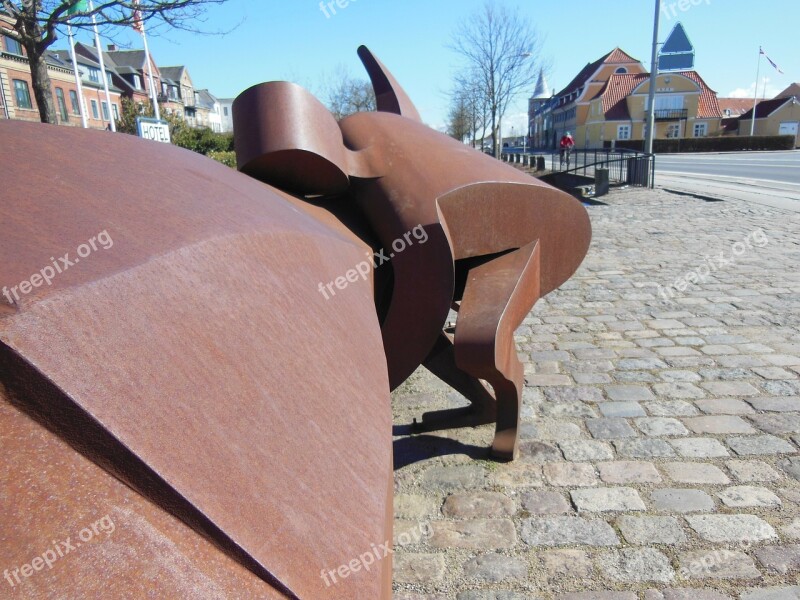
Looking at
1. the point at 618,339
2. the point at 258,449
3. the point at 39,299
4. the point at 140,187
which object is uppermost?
the point at 140,187

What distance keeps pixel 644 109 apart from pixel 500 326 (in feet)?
234

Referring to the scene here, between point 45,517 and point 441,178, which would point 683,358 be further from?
point 45,517

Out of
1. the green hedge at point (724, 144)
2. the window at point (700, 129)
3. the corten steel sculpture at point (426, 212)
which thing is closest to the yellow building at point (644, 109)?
the window at point (700, 129)

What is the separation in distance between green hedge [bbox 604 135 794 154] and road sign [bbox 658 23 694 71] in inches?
1099

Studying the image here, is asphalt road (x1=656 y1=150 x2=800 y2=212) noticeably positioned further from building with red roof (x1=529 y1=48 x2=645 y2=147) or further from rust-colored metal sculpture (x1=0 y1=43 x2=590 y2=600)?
building with red roof (x1=529 y1=48 x2=645 y2=147)

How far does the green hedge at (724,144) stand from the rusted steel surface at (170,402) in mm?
52761

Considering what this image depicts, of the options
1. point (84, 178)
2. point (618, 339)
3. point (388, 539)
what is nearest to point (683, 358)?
point (618, 339)

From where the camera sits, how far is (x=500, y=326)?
3395 millimetres

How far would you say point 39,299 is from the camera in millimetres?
1485

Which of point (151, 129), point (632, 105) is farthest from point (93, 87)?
point (632, 105)

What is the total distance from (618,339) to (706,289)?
2466 millimetres

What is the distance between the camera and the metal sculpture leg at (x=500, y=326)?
11.0 ft

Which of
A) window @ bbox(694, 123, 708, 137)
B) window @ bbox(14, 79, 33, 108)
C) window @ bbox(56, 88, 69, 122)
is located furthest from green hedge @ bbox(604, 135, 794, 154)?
window @ bbox(14, 79, 33, 108)

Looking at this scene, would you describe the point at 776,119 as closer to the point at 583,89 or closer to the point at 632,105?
the point at 632,105
